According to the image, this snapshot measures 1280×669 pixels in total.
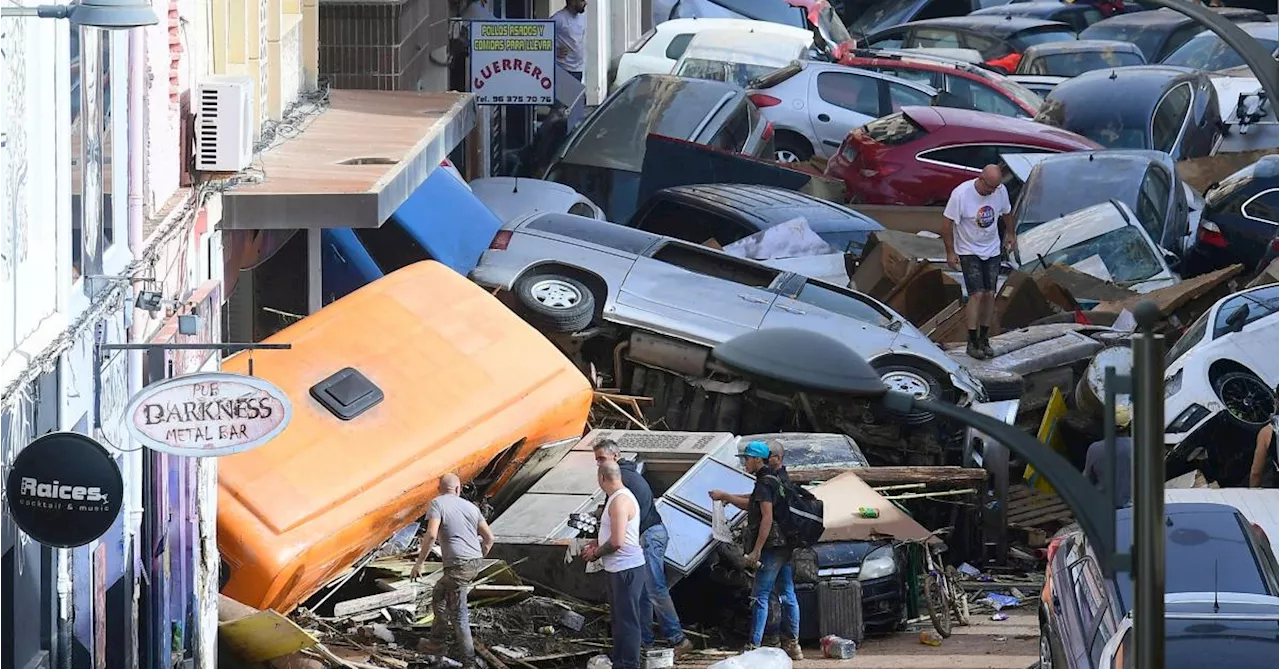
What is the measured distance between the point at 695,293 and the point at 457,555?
501 cm

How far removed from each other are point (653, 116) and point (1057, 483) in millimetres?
18383

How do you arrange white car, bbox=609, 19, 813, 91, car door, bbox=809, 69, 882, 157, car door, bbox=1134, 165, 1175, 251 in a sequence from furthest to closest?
white car, bbox=609, 19, 813, 91 < car door, bbox=809, 69, 882, 157 < car door, bbox=1134, 165, 1175, 251

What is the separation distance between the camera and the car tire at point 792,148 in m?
27.5

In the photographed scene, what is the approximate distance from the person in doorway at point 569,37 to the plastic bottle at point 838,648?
14090 millimetres

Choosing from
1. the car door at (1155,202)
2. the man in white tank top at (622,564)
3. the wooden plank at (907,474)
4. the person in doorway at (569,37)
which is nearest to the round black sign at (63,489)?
the man in white tank top at (622,564)

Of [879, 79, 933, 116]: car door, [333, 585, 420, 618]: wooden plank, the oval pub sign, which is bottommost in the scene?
[333, 585, 420, 618]: wooden plank

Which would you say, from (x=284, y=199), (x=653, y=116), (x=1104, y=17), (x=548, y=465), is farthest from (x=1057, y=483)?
(x=1104, y=17)

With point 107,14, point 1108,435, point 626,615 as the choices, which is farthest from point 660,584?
point 1108,435

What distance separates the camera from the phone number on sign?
21.1 meters

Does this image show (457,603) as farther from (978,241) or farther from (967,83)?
(967,83)

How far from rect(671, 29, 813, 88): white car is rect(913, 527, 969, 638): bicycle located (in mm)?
15335

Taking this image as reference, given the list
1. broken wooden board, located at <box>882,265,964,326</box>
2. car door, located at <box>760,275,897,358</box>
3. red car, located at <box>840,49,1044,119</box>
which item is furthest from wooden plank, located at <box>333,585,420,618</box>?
red car, located at <box>840,49,1044,119</box>

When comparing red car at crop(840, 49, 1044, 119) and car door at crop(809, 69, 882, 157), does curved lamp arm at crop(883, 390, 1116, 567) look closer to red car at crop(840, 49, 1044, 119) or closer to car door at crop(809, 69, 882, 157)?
car door at crop(809, 69, 882, 157)

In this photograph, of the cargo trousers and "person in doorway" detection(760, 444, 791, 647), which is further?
"person in doorway" detection(760, 444, 791, 647)
